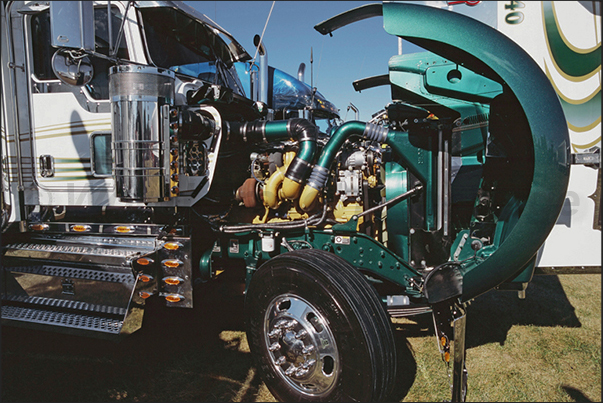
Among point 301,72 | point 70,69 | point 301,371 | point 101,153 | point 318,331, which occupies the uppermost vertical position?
point 301,72

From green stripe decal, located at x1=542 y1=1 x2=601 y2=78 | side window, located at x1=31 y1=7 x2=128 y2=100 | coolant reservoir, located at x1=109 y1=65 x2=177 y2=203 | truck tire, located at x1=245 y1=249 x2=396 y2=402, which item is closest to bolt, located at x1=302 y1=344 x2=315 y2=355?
truck tire, located at x1=245 y1=249 x2=396 y2=402

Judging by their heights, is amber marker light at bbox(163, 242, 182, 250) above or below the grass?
above

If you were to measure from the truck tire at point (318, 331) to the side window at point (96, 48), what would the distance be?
2179 mm

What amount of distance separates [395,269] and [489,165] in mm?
973

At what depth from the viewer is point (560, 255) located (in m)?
2.79

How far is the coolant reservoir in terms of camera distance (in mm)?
2773

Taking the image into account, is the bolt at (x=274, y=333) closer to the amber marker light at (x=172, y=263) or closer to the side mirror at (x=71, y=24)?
the amber marker light at (x=172, y=263)

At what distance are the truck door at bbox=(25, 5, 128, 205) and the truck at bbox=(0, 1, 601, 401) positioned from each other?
0.02 meters

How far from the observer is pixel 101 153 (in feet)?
11.2

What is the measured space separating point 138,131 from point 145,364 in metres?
1.89

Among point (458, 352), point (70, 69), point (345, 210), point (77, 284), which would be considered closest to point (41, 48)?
point (70, 69)

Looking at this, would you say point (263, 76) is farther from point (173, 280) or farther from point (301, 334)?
point (301, 334)

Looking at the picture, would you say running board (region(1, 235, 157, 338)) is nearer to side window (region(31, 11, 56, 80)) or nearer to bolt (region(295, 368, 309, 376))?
bolt (region(295, 368, 309, 376))

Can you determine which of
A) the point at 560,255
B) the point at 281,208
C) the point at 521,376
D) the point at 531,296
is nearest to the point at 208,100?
the point at 281,208
